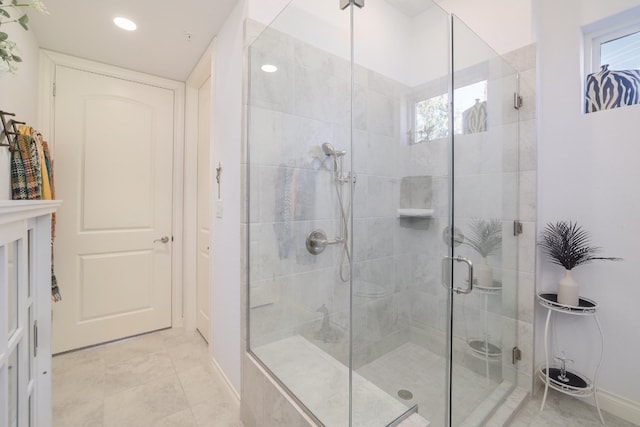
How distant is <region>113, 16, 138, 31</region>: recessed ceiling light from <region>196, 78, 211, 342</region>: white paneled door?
2.14ft

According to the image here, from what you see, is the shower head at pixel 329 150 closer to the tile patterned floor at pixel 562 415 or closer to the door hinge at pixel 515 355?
the door hinge at pixel 515 355

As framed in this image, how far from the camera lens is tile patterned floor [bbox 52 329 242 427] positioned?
1623 mm

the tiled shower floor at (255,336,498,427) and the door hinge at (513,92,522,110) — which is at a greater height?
the door hinge at (513,92,522,110)

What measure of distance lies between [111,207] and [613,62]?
3699mm

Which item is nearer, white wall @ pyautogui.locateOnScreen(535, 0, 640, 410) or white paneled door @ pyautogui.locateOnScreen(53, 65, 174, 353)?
white wall @ pyautogui.locateOnScreen(535, 0, 640, 410)

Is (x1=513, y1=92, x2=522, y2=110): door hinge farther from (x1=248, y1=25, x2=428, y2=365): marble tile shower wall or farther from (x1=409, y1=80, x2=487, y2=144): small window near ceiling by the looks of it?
(x1=248, y1=25, x2=428, y2=365): marble tile shower wall

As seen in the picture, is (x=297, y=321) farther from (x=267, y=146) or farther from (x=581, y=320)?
(x=581, y=320)

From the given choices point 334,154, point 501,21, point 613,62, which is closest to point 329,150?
point 334,154

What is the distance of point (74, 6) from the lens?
1704 millimetres

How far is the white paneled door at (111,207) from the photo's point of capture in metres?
2.29

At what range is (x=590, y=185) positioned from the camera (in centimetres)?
161

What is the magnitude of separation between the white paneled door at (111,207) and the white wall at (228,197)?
962 millimetres

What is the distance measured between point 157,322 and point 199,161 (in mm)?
1585

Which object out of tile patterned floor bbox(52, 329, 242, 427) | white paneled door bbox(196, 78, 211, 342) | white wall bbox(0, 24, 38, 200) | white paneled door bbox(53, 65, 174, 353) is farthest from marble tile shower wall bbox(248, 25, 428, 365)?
white paneled door bbox(53, 65, 174, 353)
